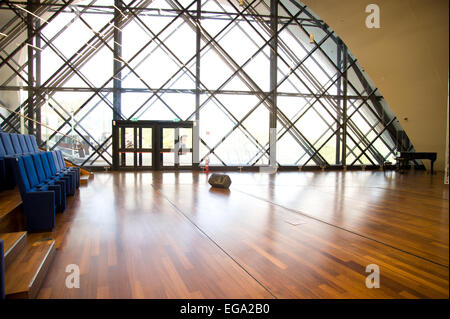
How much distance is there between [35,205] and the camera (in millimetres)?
3424

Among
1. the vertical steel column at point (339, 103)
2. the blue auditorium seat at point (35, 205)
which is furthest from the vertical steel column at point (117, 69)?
the vertical steel column at point (339, 103)

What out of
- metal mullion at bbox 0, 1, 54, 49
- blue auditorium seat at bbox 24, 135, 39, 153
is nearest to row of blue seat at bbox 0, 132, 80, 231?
blue auditorium seat at bbox 24, 135, 39, 153

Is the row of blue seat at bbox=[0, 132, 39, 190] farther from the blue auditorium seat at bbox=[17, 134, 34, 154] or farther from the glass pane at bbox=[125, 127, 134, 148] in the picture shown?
the glass pane at bbox=[125, 127, 134, 148]

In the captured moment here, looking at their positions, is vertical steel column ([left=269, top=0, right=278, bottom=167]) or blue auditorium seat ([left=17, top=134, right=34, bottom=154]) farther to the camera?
vertical steel column ([left=269, top=0, right=278, bottom=167])

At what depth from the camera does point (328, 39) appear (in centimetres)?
1404

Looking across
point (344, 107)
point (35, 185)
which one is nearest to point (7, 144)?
point (35, 185)

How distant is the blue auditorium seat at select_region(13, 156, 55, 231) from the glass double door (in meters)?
8.73

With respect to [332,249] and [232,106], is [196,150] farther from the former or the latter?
[332,249]

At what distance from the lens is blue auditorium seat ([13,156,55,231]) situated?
3406 mm

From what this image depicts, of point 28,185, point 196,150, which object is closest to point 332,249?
point 28,185

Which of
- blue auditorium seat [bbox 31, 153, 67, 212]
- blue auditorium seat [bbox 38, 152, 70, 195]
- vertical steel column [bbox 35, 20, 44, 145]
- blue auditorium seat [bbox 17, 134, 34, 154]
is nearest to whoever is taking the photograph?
blue auditorium seat [bbox 31, 153, 67, 212]

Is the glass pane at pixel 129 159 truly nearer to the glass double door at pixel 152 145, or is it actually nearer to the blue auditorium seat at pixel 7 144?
the glass double door at pixel 152 145

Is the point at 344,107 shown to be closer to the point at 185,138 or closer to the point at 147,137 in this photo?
the point at 185,138
